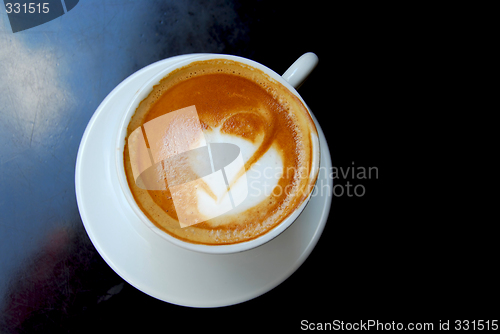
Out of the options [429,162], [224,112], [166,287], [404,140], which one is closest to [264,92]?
[224,112]

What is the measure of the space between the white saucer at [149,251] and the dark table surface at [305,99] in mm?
350

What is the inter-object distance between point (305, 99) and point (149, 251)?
920mm

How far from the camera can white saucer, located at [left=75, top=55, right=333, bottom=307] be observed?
41.5 inches

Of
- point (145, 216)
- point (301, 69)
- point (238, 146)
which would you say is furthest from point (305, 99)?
point (145, 216)

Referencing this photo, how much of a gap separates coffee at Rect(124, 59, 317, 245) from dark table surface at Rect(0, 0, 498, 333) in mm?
501

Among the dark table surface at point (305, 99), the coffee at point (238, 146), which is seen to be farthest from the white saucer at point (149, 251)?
the dark table surface at point (305, 99)

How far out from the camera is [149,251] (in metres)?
1.07

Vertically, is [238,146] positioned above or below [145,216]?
above

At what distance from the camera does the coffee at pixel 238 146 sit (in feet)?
3.11

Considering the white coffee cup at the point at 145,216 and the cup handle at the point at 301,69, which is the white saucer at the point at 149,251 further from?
the cup handle at the point at 301,69

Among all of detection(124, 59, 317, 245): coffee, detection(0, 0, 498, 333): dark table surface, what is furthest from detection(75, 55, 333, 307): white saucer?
detection(0, 0, 498, 333): dark table surface

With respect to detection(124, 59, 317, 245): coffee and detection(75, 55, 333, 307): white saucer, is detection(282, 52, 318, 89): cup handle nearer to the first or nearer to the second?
detection(124, 59, 317, 245): coffee

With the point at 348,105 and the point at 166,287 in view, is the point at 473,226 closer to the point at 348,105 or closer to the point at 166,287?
the point at 348,105

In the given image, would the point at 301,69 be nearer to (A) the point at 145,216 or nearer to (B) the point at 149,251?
(A) the point at 145,216
